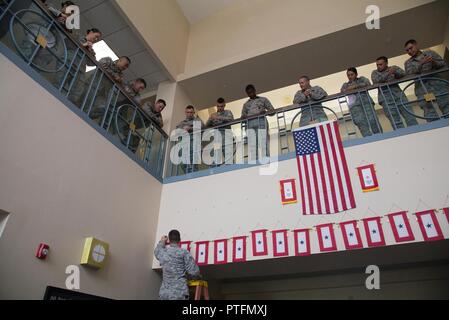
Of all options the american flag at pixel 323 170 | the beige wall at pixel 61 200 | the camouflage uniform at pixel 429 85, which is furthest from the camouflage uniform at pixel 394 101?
the beige wall at pixel 61 200

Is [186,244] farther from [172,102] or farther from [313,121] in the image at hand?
[172,102]

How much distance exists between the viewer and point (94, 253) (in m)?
3.79

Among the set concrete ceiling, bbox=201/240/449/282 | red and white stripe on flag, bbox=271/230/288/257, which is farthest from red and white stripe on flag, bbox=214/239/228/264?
red and white stripe on flag, bbox=271/230/288/257

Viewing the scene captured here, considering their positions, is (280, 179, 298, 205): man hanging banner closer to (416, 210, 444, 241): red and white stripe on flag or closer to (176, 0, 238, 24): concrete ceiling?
(416, 210, 444, 241): red and white stripe on flag

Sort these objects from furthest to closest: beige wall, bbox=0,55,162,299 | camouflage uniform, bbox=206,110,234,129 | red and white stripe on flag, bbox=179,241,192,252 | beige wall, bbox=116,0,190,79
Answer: beige wall, bbox=116,0,190,79 < camouflage uniform, bbox=206,110,234,129 < red and white stripe on flag, bbox=179,241,192,252 < beige wall, bbox=0,55,162,299

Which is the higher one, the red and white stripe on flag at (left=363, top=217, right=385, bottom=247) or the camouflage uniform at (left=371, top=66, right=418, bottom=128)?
the camouflage uniform at (left=371, top=66, right=418, bottom=128)

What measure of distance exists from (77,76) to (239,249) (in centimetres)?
303

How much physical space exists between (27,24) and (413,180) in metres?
4.68

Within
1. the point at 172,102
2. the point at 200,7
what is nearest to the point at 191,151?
the point at 172,102

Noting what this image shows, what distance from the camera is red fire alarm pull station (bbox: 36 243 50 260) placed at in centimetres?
322

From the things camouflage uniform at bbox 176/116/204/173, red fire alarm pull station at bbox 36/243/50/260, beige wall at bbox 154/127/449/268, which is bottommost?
red fire alarm pull station at bbox 36/243/50/260

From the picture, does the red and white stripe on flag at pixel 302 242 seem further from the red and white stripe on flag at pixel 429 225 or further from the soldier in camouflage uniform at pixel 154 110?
the soldier in camouflage uniform at pixel 154 110

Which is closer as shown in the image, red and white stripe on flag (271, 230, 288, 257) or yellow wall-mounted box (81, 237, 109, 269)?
yellow wall-mounted box (81, 237, 109, 269)

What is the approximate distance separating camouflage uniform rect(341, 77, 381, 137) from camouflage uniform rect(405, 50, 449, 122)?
2.02 ft
